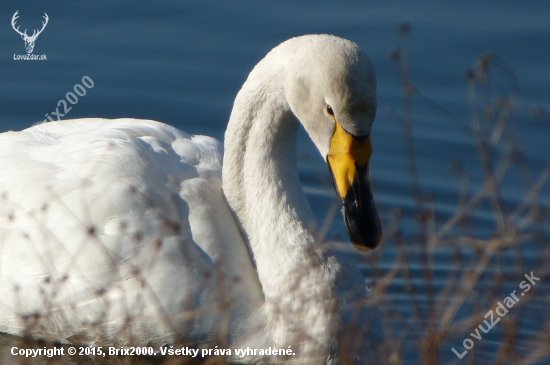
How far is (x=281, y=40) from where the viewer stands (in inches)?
365

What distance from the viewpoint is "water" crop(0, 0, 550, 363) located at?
8430mm

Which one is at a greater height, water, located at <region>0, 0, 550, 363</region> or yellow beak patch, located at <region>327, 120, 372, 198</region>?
yellow beak patch, located at <region>327, 120, 372, 198</region>

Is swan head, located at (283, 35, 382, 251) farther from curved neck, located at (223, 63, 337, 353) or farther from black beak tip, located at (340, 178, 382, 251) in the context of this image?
curved neck, located at (223, 63, 337, 353)

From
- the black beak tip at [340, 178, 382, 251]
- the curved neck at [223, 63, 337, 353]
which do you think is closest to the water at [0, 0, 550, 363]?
the curved neck at [223, 63, 337, 353]

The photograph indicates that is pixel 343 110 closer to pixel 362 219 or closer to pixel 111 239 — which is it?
pixel 362 219

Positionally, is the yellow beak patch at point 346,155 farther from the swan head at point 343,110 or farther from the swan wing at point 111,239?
the swan wing at point 111,239

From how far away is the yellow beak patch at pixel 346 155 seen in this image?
16.4 feet

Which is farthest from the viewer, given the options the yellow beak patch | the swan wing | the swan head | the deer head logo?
the deer head logo

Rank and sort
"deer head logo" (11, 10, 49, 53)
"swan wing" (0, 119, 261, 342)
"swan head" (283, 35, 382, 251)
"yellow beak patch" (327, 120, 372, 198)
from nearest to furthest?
"swan head" (283, 35, 382, 251) < "yellow beak patch" (327, 120, 372, 198) < "swan wing" (0, 119, 261, 342) < "deer head logo" (11, 10, 49, 53)

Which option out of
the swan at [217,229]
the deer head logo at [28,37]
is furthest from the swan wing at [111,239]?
the deer head logo at [28,37]

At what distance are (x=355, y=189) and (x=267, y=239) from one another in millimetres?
884

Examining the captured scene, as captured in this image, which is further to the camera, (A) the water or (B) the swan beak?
(A) the water

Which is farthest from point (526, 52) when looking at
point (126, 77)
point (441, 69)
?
point (126, 77)

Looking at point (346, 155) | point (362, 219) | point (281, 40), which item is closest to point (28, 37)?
point (281, 40)
